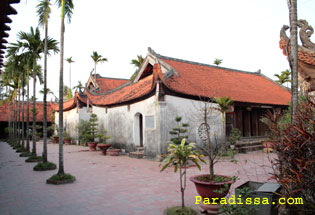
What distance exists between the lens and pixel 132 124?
14.3 metres

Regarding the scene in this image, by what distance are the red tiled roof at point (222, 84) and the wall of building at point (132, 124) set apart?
1869mm

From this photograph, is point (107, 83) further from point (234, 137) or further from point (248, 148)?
point (248, 148)

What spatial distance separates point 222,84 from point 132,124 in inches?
247

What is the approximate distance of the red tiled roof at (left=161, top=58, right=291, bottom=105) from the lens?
1294cm

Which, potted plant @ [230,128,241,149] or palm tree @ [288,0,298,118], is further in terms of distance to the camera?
potted plant @ [230,128,241,149]

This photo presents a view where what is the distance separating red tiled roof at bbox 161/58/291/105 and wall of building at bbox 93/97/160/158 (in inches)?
73.6

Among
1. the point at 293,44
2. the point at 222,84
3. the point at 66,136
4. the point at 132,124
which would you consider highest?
the point at 222,84

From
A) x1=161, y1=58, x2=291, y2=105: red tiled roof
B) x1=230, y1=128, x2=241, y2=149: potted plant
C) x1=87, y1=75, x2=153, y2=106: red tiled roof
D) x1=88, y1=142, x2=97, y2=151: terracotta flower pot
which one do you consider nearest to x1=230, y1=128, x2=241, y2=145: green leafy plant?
x1=230, y1=128, x2=241, y2=149: potted plant

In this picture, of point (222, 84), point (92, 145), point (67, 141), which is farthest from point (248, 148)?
point (67, 141)

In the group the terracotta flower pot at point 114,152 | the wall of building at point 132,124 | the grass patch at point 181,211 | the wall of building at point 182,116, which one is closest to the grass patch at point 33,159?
the terracotta flower pot at point 114,152

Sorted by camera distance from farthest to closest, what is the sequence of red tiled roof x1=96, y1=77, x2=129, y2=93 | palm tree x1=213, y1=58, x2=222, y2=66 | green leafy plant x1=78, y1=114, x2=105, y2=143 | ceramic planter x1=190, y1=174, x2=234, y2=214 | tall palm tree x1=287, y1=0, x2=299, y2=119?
palm tree x1=213, y1=58, x2=222, y2=66 → red tiled roof x1=96, y1=77, x2=129, y2=93 → green leafy plant x1=78, y1=114, x2=105, y2=143 → ceramic planter x1=190, y1=174, x2=234, y2=214 → tall palm tree x1=287, y1=0, x2=299, y2=119

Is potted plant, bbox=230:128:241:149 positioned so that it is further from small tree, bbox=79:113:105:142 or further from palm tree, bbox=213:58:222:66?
palm tree, bbox=213:58:222:66

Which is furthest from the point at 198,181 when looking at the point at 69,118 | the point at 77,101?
the point at 69,118

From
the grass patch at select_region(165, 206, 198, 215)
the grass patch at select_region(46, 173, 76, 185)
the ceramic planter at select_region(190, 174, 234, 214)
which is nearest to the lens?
the ceramic planter at select_region(190, 174, 234, 214)
